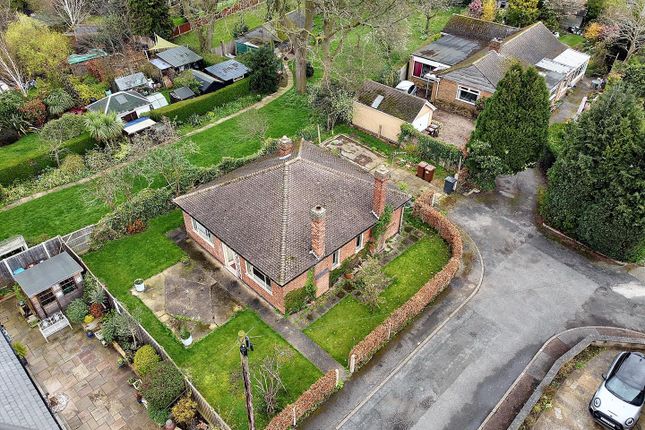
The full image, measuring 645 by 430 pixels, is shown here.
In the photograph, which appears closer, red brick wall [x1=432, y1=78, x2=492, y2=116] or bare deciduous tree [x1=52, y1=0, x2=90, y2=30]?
→ red brick wall [x1=432, y1=78, x2=492, y2=116]

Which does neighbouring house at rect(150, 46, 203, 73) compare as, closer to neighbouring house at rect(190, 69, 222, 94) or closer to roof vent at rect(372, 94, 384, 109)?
neighbouring house at rect(190, 69, 222, 94)

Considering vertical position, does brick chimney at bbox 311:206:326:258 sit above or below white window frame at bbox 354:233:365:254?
above

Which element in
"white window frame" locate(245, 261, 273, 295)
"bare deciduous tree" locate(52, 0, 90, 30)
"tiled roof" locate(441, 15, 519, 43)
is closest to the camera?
"white window frame" locate(245, 261, 273, 295)

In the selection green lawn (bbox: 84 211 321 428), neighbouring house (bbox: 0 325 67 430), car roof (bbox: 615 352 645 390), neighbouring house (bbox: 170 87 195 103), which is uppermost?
neighbouring house (bbox: 0 325 67 430)

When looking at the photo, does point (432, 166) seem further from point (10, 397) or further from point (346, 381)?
point (10, 397)

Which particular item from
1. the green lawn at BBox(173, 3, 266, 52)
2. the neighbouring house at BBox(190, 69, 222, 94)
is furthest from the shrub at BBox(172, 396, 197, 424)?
the green lawn at BBox(173, 3, 266, 52)

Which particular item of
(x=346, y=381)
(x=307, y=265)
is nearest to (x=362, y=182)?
(x=307, y=265)

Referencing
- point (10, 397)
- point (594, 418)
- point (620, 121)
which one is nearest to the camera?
point (10, 397)
